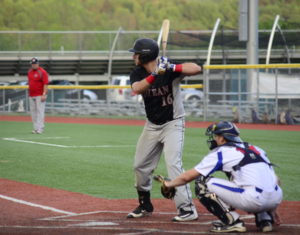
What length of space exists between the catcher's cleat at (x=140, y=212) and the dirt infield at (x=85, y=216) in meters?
0.07

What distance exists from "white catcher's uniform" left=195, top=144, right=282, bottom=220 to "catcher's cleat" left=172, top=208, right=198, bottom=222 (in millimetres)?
791

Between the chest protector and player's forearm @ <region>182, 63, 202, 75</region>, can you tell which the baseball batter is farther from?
the chest protector

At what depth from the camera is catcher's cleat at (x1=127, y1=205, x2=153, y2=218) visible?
25.5 feet

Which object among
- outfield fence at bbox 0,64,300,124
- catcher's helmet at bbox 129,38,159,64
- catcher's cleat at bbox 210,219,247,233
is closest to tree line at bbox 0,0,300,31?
outfield fence at bbox 0,64,300,124

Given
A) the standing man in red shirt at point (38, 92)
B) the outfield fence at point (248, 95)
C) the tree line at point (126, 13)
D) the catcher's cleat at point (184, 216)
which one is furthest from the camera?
the tree line at point (126, 13)

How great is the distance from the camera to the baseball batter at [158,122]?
24.7 feet

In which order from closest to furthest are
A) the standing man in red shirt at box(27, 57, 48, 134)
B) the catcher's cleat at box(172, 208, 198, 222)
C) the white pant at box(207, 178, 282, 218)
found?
the white pant at box(207, 178, 282, 218) → the catcher's cleat at box(172, 208, 198, 222) → the standing man in red shirt at box(27, 57, 48, 134)

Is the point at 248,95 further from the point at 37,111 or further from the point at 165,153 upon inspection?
the point at 165,153

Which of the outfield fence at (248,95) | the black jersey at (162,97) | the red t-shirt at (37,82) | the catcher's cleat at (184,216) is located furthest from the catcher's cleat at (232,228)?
the outfield fence at (248,95)

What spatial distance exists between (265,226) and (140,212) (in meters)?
1.57

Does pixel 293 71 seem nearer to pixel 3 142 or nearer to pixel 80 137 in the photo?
pixel 80 137

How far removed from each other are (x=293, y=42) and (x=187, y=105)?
22.0 ft

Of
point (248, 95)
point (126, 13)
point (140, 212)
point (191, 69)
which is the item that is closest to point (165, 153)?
point (140, 212)

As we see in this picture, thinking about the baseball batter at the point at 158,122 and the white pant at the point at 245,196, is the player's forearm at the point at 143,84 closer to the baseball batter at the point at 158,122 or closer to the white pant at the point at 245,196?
the baseball batter at the point at 158,122
